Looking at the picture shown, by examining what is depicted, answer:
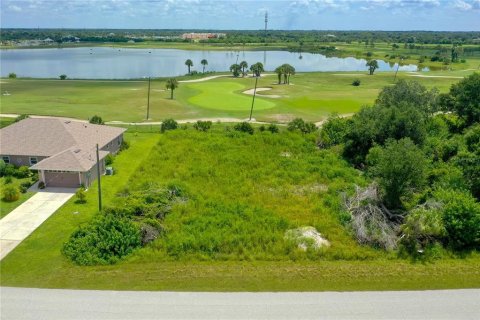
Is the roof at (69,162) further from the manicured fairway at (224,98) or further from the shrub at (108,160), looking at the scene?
the manicured fairway at (224,98)

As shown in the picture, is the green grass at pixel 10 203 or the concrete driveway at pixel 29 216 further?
the green grass at pixel 10 203

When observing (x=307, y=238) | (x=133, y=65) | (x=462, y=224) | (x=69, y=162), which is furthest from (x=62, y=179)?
(x=133, y=65)

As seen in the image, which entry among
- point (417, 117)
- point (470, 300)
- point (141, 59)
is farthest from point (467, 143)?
point (141, 59)

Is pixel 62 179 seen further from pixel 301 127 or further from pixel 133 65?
pixel 133 65

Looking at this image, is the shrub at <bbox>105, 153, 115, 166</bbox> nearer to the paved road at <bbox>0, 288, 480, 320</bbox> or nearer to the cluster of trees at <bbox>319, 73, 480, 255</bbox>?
the paved road at <bbox>0, 288, 480, 320</bbox>

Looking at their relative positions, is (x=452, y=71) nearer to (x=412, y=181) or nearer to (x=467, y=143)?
(x=467, y=143)

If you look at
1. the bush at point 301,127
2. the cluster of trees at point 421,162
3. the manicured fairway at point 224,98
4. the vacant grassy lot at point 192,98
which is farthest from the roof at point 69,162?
the manicured fairway at point 224,98
